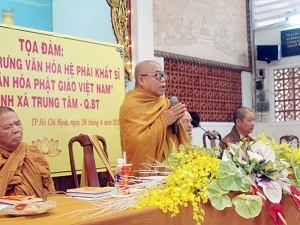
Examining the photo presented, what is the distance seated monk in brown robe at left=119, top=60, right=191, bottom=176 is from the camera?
2.97m

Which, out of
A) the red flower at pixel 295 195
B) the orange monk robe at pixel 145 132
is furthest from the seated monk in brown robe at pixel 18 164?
the red flower at pixel 295 195

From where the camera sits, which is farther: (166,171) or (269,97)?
(269,97)

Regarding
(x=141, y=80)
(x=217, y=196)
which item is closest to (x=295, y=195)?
(x=217, y=196)

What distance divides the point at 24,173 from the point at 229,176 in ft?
5.30

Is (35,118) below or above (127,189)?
above

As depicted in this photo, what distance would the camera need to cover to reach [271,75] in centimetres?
777

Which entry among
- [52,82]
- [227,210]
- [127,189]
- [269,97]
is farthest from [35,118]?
[269,97]

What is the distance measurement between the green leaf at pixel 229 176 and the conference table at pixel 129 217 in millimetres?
92

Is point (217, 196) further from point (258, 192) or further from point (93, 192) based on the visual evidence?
point (93, 192)

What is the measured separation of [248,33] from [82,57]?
4.53 metres

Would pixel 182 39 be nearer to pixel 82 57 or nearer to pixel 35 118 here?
pixel 82 57

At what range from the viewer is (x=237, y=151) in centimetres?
185

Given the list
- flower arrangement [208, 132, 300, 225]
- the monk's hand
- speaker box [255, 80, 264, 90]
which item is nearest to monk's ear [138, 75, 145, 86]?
the monk's hand

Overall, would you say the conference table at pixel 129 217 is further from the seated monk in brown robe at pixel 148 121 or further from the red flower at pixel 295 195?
the seated monk in brown robe at pixel 148 121
